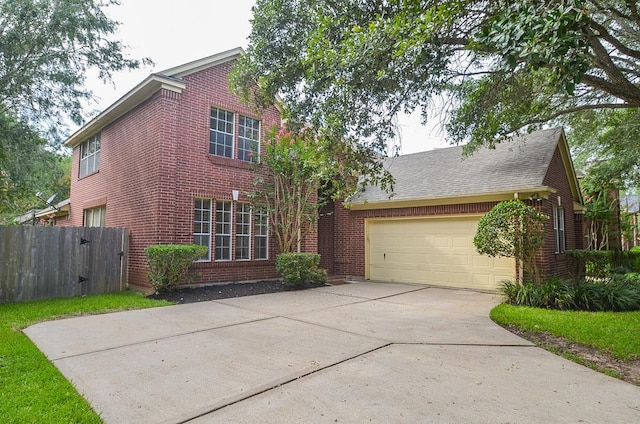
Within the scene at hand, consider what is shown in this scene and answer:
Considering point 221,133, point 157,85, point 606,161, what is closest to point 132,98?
point 157,85

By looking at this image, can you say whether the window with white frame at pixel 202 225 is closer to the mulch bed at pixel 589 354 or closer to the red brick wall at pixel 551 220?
the mulch bed at pixel 589 354

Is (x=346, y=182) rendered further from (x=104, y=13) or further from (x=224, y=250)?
(x=104, y=13)

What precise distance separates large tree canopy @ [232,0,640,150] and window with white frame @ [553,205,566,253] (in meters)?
3.25

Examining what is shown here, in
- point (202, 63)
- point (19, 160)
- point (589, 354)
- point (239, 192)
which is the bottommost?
point (589, 354)

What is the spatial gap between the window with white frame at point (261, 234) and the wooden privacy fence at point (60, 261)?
3575 mm

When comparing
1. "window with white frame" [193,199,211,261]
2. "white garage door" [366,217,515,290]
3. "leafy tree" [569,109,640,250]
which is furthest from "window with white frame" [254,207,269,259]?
"leafy tree" [569,109,640,250]

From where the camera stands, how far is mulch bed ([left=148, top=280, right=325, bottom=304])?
28.3 ft

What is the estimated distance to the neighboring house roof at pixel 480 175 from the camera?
9.84 metres

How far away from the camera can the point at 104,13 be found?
9930 millimetres

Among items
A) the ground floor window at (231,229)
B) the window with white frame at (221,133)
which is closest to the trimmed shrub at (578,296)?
the ground floor window at (231,229)

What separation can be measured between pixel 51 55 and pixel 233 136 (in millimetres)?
→ 4985

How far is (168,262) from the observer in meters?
8.59

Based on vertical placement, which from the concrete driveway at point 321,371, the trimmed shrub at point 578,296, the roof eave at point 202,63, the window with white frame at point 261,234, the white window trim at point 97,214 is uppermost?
the roof eave at point 202,63

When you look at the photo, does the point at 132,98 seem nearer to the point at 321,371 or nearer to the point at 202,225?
the point at 202,225
